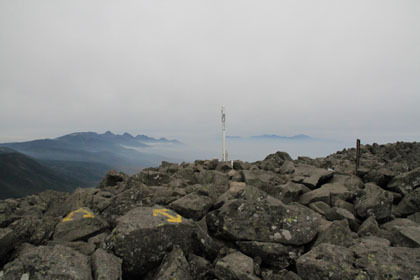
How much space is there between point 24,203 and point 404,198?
650 inches

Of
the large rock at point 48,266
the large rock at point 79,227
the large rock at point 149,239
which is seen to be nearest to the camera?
the large rock at point 48,266

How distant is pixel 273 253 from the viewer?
5855 mm

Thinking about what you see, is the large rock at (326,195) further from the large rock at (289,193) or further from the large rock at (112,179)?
the large rock at (112,179)

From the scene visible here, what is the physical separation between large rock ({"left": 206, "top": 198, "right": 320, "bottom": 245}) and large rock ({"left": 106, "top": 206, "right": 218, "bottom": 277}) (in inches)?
24.9

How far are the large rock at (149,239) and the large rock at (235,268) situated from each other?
31.4 inches

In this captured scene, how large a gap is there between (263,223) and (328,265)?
1.79 m

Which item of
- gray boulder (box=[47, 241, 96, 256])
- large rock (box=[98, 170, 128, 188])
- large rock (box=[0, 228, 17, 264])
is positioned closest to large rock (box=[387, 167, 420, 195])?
gray boulder (box=[47, 241, 96, 256])

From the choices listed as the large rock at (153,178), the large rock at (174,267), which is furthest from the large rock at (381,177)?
the large rock at (174,267)

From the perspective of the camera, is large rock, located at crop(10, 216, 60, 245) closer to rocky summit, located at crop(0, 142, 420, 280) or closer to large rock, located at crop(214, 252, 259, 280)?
rocky summit, located at crop(0, 142, 420, 280)

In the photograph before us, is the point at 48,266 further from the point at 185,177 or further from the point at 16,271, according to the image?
the point at 185,177

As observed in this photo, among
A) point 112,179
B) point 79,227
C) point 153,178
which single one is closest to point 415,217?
point 153,178

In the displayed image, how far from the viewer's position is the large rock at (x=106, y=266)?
4.82m

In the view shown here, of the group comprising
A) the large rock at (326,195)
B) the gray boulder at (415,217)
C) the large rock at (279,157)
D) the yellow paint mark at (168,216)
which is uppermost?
the large rock at (279,157)

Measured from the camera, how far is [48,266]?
4.72 m
